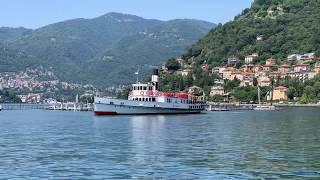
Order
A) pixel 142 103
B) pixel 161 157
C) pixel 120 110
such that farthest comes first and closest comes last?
pixel 142 103 → pixel 120 110 → pixel 161 157

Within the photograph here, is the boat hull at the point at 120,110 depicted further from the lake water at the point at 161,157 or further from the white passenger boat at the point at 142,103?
the lake water at the point at 161,157

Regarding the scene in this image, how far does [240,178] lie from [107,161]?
8.92 meters

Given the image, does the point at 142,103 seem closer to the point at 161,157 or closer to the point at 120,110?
the point at 120,110

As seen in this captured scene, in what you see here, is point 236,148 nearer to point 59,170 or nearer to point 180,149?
point 180,149

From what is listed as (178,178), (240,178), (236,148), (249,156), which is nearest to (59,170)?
(178,178)

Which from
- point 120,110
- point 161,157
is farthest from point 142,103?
point 161,157

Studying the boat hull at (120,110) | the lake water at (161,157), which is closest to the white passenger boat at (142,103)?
the boat hull at (120,110)

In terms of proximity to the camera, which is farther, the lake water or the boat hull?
the boat hull

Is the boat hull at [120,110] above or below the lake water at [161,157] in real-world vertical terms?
above

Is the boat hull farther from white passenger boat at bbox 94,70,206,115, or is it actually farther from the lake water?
the lake water

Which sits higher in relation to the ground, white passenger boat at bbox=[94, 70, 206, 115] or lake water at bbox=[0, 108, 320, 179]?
white passenger boat at bbox=[94, 70, 206, 115]

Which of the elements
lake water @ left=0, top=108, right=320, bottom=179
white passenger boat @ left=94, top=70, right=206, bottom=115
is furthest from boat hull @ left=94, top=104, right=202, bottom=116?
lake water @ left=0, top=108, right=320, bottom=179

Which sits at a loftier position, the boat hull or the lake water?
the boat hull

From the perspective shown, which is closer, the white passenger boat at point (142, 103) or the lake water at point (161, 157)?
the lake water at point (161, 157)
